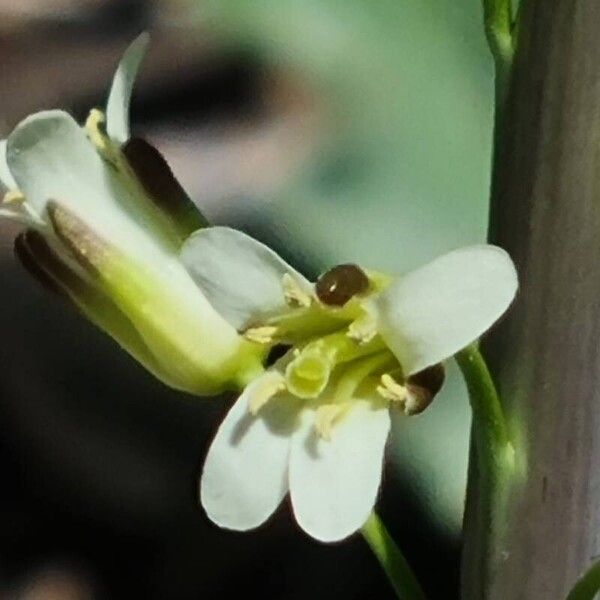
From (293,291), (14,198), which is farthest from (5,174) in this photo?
(293,291)

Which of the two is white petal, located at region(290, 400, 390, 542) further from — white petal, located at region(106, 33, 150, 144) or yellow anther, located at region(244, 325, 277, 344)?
white petal, located at region(106, 33, 150, 144)

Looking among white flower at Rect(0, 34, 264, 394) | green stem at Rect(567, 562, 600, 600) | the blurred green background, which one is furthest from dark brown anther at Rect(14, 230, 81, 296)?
the blurred green background

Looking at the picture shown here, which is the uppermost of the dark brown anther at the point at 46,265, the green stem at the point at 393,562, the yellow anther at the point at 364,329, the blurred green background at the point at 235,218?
the dark brown anther at the point at 46,265

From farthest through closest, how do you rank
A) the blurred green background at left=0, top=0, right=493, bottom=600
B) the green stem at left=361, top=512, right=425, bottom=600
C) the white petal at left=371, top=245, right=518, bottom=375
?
the blurred green background at left=0, top=0, right=493, bottom=600, the green stem at left=361, top=512, right=425, bottom=600, the white petal at left=371, top=245, right=518, bottom=375

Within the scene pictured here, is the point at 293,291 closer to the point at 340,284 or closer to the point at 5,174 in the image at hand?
the point at 340,284

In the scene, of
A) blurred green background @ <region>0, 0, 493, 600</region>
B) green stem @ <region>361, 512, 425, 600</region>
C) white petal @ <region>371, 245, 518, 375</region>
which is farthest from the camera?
blurred green background @ <region>0, 0, 493, 600</region>

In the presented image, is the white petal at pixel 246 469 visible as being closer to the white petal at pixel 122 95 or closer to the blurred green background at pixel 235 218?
the white petal at pixel 122 95

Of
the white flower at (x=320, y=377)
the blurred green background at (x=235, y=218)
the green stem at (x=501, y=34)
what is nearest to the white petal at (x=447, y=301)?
the white flower at (x=320, y=377)
